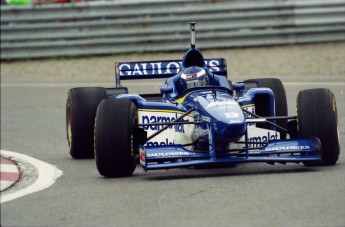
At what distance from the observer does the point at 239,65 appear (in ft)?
69.0

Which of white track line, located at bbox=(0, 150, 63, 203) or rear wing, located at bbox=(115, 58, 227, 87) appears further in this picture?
rear wing, located at bbox=(115, 58, 227, 87)

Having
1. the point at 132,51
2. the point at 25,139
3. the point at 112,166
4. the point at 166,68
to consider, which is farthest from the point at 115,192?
the point at 132,51

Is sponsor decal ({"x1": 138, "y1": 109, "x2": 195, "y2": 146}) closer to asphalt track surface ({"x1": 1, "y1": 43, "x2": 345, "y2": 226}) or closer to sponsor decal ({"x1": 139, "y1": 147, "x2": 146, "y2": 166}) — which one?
asphalt track surface ({"x1": 1, "y1": 43, "x2": 345, "y2": 226})

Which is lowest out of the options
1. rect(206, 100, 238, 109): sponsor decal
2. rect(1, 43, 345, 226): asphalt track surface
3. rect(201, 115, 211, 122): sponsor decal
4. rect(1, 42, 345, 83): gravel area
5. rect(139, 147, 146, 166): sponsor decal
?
rect(1, 42, 345, 83): gravel area

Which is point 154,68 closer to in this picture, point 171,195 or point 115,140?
point 115,140

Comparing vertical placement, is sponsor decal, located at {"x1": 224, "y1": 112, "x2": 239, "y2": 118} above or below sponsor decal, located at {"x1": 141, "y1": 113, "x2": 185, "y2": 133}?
above

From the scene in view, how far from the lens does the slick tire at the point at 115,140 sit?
10.6 meters

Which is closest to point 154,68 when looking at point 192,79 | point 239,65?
point 192,79

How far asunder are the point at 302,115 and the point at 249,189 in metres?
1.54

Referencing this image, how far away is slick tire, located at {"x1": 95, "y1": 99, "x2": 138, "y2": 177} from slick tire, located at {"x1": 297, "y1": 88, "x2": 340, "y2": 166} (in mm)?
1570

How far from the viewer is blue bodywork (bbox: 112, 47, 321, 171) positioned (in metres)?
10.4

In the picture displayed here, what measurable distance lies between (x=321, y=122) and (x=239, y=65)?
10.2 metres

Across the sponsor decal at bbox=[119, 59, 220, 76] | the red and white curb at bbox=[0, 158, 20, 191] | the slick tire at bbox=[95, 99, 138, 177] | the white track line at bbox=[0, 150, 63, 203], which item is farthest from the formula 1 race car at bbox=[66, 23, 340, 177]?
the red and white curb at bbox=[0, 158, 20, 191]

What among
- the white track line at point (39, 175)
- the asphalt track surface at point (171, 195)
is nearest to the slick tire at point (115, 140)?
the asphalt track surface at point (171, 195)
